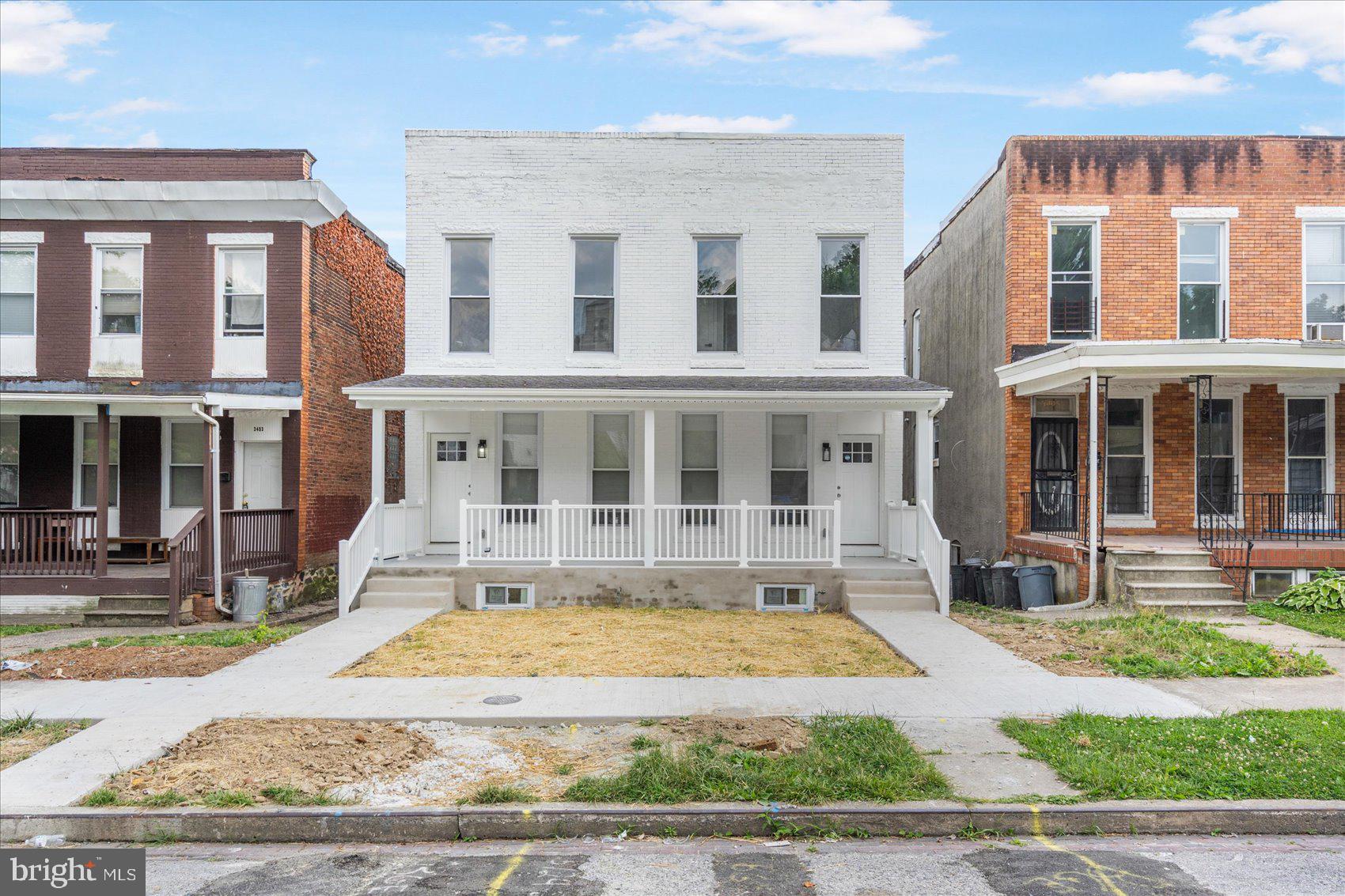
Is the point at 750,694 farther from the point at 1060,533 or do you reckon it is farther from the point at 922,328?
the point at 922,328

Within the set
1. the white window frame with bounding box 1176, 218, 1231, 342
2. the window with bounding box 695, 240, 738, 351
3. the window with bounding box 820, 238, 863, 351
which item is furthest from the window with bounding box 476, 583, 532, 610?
→ the white window frame with bounding box 1176, 218, 1231, 342

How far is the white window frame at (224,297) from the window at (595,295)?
5.22m

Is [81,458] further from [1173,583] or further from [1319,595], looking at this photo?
[1319,595]

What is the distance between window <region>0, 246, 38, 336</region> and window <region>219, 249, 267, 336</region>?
3.18 meters

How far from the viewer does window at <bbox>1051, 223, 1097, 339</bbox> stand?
15.7 metres

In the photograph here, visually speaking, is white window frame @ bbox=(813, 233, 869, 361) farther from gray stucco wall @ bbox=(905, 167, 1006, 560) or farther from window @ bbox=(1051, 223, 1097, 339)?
window @ bbox=(1051, 223, 1097, 339)

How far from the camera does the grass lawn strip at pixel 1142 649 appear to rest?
30.4 ft

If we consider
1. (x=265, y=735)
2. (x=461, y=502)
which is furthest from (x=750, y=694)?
(x=461, y=502)

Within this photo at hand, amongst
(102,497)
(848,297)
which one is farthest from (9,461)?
(848,297)

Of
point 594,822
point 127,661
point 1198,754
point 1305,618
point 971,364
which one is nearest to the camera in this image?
point 594,822

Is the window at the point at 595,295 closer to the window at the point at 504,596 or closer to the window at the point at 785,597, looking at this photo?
the window at the point at 504,596

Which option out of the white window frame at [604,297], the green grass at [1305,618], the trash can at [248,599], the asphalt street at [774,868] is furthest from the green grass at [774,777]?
the white window frame at [604,297]

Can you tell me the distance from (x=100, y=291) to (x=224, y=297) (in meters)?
2.09

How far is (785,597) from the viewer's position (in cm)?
1405
